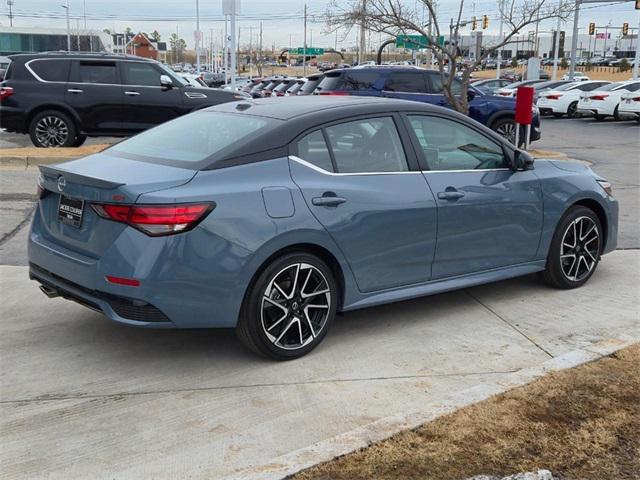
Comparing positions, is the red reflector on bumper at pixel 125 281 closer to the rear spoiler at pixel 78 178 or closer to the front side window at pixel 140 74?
the rear spoiler at pixel 78 178

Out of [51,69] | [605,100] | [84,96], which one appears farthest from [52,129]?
[605,100]

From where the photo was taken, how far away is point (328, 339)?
5012 millimetres

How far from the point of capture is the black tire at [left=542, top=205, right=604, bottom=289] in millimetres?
5992

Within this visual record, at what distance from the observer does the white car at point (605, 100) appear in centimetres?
2834

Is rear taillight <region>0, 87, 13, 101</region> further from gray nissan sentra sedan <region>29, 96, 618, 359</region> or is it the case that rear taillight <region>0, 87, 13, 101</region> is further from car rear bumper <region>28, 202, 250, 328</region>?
car rear bumper <region>28, 202, 250, 328</region>

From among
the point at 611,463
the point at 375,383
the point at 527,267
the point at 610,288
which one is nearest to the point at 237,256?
the point at 375,383

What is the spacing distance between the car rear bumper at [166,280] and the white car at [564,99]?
30.3 m

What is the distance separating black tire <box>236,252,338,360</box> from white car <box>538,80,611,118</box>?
29.7m

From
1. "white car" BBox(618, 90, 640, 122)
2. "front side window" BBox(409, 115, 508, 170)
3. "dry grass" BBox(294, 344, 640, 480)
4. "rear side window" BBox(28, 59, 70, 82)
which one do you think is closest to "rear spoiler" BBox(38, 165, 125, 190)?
"dry grass" BBox(294, 344, 640, 480)

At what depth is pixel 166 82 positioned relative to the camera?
45.9 feet

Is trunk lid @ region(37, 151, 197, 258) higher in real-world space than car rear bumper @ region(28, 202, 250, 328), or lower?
higher

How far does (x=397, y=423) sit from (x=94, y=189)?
213 centimetres

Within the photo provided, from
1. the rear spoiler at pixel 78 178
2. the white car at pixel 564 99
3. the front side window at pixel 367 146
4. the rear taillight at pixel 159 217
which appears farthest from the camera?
the white car at pixel 564 99

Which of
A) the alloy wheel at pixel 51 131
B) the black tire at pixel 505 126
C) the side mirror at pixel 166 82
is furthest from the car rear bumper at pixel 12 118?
the black tire at pixel 505 126
